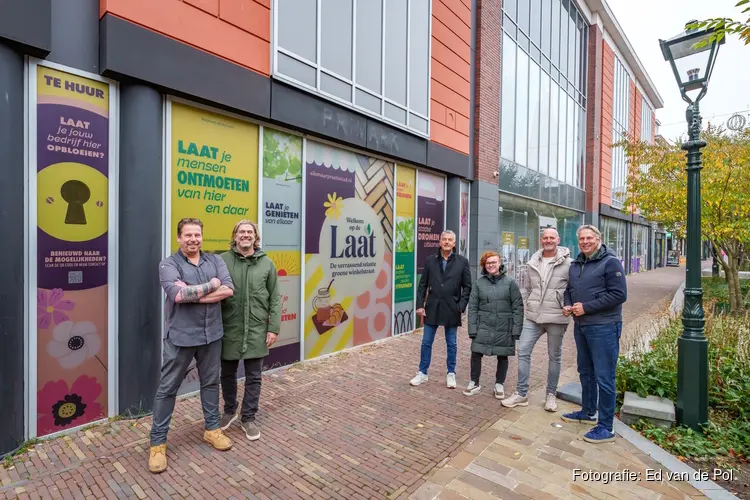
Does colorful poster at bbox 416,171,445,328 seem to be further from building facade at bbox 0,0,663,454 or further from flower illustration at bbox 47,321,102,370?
flower illustration at bbox 47,321,102,370

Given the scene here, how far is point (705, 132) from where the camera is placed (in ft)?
36.6

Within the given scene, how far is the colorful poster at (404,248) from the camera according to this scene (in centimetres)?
790

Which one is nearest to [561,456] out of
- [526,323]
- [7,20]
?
[526,323]

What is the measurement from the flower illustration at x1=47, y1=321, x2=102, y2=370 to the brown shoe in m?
1.40

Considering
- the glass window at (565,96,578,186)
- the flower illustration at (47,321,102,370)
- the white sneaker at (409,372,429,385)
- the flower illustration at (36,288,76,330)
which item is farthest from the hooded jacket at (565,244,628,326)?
the glass window at (565,96,578,186)

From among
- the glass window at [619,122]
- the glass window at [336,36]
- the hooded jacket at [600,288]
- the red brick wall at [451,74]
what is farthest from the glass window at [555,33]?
the hooded jacket at [600,288]

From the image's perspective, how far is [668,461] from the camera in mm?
3357

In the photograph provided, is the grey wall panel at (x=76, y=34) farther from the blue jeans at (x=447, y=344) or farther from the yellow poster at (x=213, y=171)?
the blue jeans at (x=447, y=344)

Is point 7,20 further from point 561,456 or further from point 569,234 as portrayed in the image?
point 569,234

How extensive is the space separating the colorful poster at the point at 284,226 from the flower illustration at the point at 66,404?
2.00m

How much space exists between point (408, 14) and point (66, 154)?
6362 millimetres

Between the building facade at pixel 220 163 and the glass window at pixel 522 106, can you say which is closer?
the building facade at pixel 220 163

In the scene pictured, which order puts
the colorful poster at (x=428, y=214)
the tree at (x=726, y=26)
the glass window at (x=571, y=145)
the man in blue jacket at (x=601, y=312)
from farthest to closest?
1. the glass window at (x=571, y=145)
2. the colorful poster at (x=428, y=214)
3. the man in blue jacket at (x=601, y=312)
4. the tree at (x=726, y=26)

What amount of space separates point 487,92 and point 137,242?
28.7 feet
